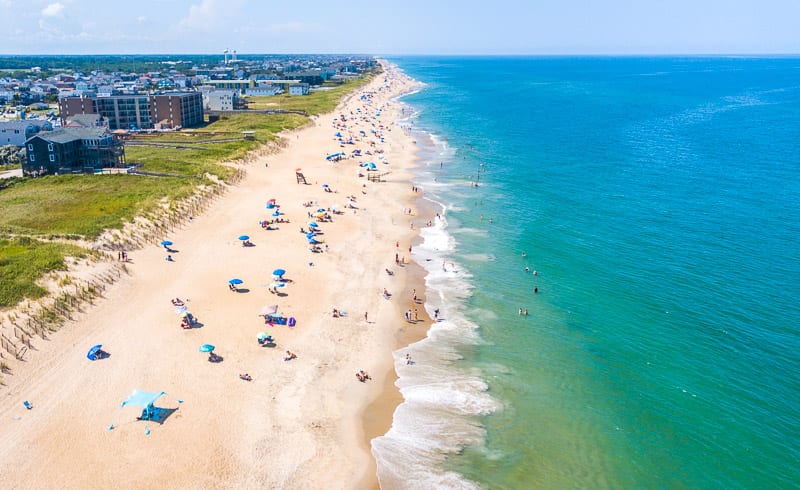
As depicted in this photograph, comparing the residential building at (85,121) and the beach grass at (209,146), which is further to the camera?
the residential building at (85,121)

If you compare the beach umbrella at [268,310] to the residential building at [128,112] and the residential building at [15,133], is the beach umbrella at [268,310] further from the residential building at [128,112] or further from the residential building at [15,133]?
the residential building at [128,112]

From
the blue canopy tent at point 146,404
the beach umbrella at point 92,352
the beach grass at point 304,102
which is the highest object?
the beach grass at point 304,102

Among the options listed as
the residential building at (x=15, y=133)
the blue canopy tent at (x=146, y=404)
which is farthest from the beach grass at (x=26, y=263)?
the residential building at (x=15, y=133)

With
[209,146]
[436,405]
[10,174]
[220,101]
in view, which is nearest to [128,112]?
[220,101]

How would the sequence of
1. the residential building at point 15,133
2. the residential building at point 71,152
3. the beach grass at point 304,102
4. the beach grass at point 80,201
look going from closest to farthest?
the beach grass at point 80,201 → the residential building at point 71,152 → the residential building at point 15,133 → the beach grass at point 304,102

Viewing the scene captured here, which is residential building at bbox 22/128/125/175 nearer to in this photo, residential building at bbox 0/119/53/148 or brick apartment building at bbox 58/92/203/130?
residential building at bbox 0/119/53/148

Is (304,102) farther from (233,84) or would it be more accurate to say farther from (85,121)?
(85,121)
